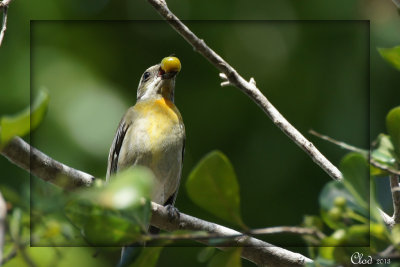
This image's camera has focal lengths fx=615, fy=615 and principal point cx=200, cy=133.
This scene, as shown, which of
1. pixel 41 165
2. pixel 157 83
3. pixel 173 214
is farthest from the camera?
pixel 157 83

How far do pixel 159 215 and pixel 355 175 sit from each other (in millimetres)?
1845

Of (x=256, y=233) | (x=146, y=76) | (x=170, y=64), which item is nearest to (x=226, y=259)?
(x=256, y=233)

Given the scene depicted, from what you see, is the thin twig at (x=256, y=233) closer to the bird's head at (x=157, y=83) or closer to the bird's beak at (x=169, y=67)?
the bird's beak at (x=169, y=67)

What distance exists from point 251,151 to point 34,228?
444 cm

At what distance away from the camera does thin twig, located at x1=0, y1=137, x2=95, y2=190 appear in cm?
239

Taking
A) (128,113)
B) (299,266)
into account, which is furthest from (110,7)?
(299,266)

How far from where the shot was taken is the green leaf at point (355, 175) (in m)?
1.85

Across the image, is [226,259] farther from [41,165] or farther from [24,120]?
[41,165]

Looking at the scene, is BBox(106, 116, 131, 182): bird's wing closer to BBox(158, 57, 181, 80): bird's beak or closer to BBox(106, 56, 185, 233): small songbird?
BBox(106, 56, 185, 233): small songbird

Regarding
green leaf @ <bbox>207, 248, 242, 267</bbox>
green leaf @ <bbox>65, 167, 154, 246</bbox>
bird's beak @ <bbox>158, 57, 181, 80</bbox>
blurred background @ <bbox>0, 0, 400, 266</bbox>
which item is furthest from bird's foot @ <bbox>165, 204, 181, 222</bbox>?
blurred background @ <bbox>0, 0, 400, 266</bbox>

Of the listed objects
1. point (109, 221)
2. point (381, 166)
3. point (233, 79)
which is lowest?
point (109, 221)

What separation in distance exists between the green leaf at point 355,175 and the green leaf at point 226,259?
42cm

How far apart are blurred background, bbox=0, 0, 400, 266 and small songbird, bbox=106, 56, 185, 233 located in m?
0.33

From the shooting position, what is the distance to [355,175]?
186 cm
